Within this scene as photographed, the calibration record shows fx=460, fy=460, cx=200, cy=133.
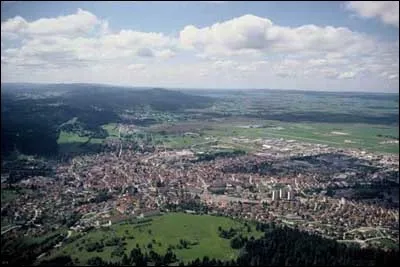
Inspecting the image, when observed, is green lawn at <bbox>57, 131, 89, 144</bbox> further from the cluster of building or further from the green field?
the green field

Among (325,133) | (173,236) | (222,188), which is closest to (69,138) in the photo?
(222,188)

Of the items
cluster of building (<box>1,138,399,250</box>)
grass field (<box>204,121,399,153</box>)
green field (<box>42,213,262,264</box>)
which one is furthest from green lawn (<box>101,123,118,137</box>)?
green field (<box>42,213,262,264</box>)

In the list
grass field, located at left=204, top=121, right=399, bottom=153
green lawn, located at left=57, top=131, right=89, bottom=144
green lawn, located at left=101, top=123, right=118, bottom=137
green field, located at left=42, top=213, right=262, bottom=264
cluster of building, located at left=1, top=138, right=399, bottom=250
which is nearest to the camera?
green field, located at left=42, top=213, right=262, bottom=264

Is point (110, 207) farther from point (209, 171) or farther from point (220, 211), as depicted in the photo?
point (209, 171)

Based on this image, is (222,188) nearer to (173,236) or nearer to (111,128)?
(173,236)

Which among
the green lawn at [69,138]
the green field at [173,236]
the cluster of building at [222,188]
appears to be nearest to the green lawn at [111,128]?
the green lawn at [69,138]

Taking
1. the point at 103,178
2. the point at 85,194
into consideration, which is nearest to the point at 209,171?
the point at 103,178

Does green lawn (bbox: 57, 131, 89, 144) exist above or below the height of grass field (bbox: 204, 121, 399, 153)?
below

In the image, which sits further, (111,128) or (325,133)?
(325,133)

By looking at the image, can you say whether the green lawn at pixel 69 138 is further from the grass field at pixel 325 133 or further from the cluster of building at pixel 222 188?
the grass field at pixel 325 133
